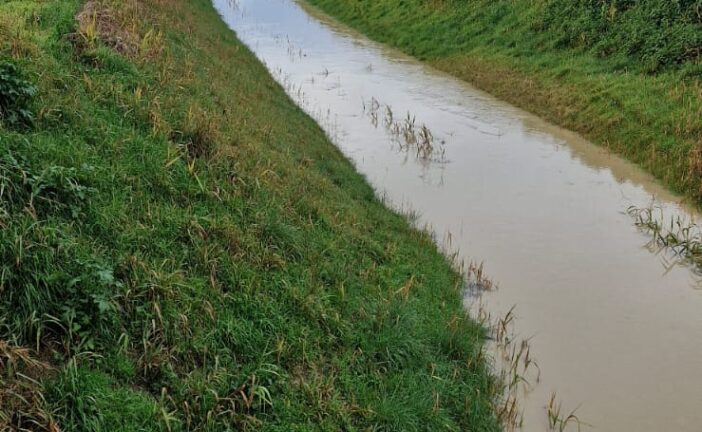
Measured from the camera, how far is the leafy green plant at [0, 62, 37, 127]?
251 inches

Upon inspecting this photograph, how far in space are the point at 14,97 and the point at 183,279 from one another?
3.09m

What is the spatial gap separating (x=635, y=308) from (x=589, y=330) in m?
1.11

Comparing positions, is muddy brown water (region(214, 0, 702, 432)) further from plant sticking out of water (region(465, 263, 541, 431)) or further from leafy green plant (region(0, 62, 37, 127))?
leafy green plant (region(0, 62, 37, 127))

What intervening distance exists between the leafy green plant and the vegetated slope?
21 millimetres

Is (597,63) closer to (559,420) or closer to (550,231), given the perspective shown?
(550,231)

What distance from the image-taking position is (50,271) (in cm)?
486

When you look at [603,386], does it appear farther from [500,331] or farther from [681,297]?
[681,297]

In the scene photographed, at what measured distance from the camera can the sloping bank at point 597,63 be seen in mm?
14328

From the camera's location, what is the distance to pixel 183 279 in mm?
5664

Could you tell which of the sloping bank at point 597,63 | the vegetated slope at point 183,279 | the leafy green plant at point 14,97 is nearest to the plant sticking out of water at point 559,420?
the vegetated slope at point 183,279

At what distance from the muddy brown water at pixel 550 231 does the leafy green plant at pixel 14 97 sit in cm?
667

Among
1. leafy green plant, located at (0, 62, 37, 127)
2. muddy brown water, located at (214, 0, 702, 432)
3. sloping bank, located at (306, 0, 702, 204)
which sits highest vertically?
sloping bank, located at (306, 0, 702, 204)

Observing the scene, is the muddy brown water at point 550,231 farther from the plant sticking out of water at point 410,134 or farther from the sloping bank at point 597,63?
the sloping bank at point 597,63

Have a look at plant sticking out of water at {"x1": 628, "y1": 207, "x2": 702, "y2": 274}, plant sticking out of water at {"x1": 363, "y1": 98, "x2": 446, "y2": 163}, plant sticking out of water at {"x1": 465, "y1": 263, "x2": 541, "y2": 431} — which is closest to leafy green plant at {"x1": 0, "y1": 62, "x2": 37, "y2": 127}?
plant sticking out of water at {"x1": 465, "y1": 263, "x2": 541, "y2": 431}
